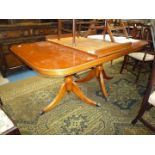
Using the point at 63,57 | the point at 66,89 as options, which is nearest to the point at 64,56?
the point at 63,57

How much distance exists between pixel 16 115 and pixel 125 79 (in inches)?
73.5

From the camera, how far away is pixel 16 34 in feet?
8.62

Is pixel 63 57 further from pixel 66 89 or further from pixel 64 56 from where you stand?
pixel 66 89

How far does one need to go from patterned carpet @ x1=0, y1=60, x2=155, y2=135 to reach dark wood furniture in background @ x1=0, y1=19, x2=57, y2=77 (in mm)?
430

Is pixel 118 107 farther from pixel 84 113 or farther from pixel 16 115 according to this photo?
pixel 16 115

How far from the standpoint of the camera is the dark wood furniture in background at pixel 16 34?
2.53 metres

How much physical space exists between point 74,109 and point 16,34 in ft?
5.57

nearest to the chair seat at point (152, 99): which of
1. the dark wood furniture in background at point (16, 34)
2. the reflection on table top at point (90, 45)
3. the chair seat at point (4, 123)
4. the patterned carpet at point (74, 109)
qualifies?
the patterned carpet at point (74, 109)

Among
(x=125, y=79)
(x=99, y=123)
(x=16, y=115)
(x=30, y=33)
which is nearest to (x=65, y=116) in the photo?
(x=99, y=123)

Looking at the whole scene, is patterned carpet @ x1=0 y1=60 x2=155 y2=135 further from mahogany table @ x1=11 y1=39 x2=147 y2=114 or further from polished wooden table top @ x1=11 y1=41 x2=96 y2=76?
polished wooden table top @ x1=11 y1=41 x2=96 y2=76

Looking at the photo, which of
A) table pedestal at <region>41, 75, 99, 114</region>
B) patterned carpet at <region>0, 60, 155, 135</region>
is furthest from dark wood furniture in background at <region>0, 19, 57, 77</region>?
table pedestal at <region>41, 75, 99, 114</region>

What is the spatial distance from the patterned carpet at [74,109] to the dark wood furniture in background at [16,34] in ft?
1.41

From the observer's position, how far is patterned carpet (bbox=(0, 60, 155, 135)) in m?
1.62

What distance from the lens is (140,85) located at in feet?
8.22
